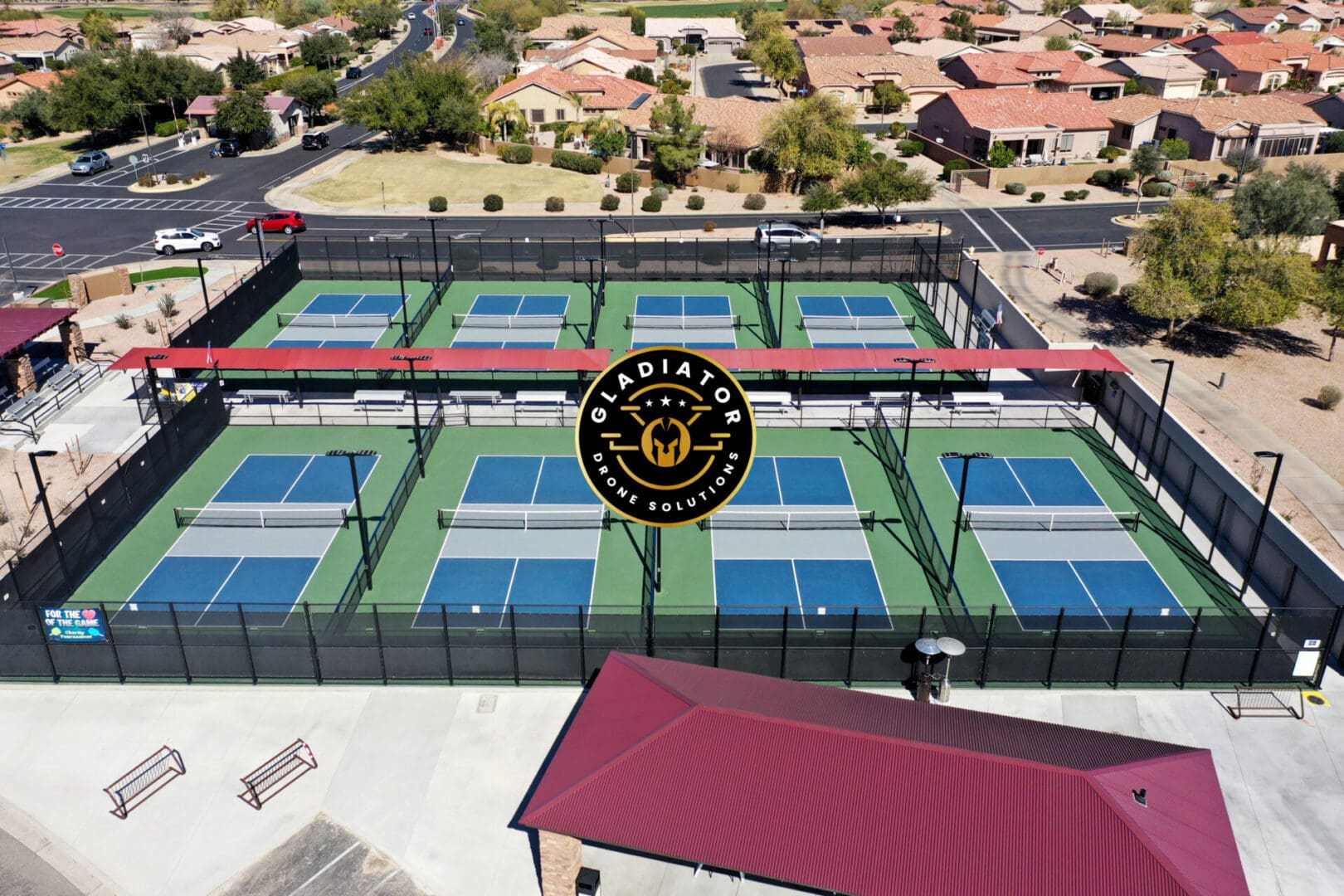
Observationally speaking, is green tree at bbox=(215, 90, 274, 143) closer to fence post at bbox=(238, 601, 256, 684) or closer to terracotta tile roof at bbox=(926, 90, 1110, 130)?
terracotta tile roof at bbox=(926, 90, 1110, 130)

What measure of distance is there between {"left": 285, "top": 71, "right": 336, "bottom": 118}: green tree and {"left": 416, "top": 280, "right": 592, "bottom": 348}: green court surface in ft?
173

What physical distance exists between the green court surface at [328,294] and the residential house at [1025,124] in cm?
5047

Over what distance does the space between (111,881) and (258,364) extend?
21391 mm

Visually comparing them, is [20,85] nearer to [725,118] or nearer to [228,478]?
[725,118]

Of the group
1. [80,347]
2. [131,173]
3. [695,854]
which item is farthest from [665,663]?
[131,173]

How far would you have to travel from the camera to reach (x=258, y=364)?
123 ft

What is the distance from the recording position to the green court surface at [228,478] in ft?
96.3

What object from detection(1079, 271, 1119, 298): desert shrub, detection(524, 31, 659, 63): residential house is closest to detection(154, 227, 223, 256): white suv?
detection(1079, 271, 1119, 298): desert shrub

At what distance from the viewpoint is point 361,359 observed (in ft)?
123

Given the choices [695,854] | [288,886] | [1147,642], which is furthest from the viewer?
[1147,642]

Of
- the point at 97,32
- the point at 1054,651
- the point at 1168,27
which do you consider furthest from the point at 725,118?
the point at 97,32

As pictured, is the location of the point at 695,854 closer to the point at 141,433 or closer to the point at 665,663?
the point at 665,663

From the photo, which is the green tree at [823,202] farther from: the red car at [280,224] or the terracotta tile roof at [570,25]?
the terracotta tile roof at [570,25]

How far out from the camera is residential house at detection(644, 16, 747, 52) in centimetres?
14450
